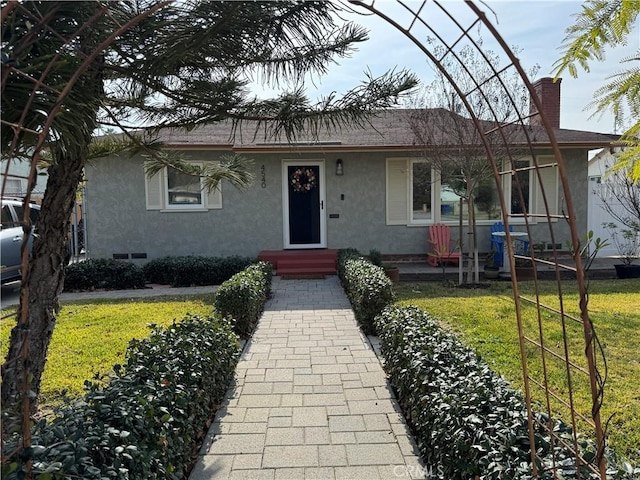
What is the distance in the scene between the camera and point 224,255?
38.8 feet

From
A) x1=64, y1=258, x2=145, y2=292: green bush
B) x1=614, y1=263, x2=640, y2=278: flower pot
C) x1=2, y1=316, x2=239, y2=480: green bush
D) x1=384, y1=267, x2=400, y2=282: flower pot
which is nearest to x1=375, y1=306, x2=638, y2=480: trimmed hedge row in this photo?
x1=2, y1=316, x2=239, y2=480: green bush

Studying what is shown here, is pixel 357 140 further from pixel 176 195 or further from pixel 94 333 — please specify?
pixel 94 333

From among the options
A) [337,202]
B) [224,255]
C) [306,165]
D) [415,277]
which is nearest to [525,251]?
[415,277]

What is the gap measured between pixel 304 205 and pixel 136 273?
14.6ft

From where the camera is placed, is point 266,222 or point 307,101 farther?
point 266,222

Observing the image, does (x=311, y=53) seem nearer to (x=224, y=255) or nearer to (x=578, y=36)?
(x=578, y=36)

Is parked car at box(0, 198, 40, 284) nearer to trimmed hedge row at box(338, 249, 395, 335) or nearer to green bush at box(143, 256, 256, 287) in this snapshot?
green bush at box(143, 256, 256, 287)

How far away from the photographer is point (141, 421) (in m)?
2.31

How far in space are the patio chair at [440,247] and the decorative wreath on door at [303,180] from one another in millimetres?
3255

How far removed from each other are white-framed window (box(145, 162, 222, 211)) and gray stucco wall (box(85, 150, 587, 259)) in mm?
154

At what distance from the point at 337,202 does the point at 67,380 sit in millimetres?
8225

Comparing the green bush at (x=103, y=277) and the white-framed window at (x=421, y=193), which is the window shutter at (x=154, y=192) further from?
the white-framed window at (x=421, y=193)

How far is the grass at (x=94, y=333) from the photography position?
4.59 m

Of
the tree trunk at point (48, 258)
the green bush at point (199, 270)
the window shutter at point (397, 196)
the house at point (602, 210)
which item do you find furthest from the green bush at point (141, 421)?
the house at point (602, 210)
